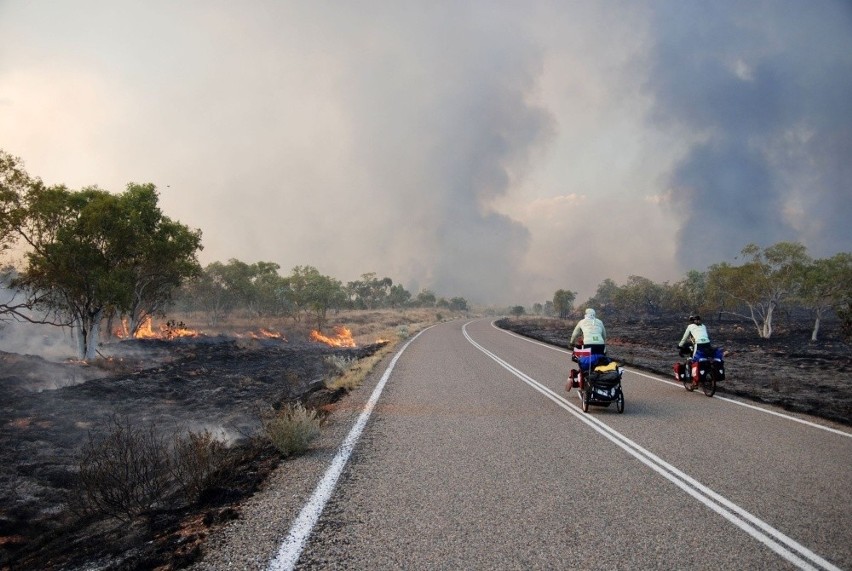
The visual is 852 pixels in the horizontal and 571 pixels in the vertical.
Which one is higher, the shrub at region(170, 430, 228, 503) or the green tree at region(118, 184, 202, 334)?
the green tree at region(118, 184, 202, 334)

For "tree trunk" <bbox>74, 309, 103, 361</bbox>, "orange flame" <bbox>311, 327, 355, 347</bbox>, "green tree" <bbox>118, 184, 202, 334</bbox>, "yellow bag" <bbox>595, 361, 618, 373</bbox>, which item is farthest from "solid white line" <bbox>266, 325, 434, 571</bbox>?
"orange flame" <bbox>311, 327, 355, 347</bbox>

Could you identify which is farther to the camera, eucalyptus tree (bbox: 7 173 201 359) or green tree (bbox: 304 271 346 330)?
green tree (bbox: 304 271 346 330)

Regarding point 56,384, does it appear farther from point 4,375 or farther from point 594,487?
point 594,487

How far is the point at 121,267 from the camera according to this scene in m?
24.8

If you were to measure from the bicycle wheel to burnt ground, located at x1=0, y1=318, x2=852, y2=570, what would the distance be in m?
0.93

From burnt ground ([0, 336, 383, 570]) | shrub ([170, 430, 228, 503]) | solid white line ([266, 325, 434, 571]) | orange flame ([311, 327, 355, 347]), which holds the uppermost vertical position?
solid white line ([266, 325, 434, 571])

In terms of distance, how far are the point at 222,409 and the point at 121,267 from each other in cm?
1631

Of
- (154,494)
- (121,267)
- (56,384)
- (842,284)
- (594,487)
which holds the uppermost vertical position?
(842,284)

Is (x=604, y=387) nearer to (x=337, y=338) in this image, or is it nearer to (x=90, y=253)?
(x=90, y=253)

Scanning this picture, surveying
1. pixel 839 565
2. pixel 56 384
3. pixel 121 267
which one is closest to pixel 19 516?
pixel 839 565

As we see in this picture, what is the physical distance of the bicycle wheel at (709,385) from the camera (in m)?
10.1

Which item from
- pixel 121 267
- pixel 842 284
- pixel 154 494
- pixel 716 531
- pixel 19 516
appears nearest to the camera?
pixel 716 531

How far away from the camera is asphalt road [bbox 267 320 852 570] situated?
3400mm

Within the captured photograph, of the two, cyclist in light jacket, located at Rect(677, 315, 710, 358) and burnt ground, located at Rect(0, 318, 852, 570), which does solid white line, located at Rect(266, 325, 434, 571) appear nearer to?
burnt ground, located at Rect(0, 318, 852, 570)
